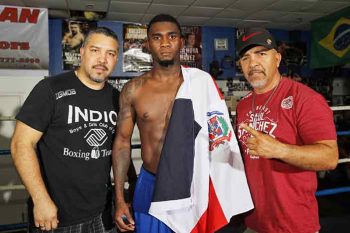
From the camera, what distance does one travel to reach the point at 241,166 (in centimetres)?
146

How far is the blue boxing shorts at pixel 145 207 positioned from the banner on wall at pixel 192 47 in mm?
4373

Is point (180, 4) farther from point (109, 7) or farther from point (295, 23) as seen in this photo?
point (295, 23)

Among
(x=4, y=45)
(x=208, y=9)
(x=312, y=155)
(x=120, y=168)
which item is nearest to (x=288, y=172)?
(x=312, y=155)

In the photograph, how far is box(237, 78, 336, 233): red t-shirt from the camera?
4.34ft

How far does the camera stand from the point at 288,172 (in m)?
1.40

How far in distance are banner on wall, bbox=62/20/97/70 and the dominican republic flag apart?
4264mm

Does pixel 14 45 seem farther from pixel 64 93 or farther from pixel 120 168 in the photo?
pixel 120 168

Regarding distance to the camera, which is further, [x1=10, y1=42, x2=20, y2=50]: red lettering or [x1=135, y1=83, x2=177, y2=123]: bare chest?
[x1=10, y1=42, x2=20, y2=50]: red lettering

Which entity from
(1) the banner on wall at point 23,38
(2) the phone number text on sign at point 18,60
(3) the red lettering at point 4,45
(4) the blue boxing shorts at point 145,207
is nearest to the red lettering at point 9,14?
(1) the banner on wall at point 23,38

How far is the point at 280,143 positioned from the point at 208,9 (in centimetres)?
407

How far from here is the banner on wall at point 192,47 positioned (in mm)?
5762

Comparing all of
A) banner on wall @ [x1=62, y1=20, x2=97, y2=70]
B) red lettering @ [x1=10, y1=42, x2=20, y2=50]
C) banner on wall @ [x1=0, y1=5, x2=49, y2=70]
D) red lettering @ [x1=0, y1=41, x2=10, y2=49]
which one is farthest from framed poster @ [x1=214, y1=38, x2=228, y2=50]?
red lettering @ [x1=0, y1=41, x2=10, y2=49]

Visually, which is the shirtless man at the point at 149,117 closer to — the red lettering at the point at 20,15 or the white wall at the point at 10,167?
the white wall at the point at 10,167

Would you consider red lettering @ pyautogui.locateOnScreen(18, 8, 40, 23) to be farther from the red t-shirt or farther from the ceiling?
the red t-shirt
